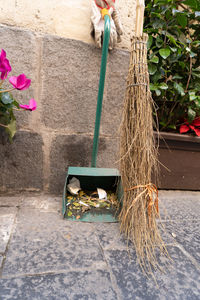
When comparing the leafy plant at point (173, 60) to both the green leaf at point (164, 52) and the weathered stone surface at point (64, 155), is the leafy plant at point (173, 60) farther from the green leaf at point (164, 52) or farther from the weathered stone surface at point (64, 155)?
the weathered stone surface at point (64, 155)

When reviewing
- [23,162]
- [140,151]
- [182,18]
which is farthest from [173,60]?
[23,162]

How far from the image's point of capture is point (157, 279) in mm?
730

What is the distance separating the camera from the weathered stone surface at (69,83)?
1.27 metres

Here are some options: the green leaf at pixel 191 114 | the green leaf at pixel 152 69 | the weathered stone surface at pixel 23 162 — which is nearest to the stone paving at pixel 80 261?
the weathered stone surface at pixel 23 162

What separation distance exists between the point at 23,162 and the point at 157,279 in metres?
1.05

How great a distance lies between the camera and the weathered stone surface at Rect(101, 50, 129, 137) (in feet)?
4.57

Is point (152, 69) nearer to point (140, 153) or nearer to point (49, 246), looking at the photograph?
point (140, 153)

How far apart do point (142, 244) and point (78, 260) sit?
0.30m

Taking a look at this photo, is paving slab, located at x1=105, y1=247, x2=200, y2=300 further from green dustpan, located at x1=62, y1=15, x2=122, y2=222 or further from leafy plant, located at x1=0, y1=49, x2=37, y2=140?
leafy plant, located at x1=0, y1=49, x2=37, y2=140

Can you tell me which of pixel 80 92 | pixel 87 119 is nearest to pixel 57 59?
pixel 80 92

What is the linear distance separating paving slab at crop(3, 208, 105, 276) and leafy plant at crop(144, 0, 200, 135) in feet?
3.82

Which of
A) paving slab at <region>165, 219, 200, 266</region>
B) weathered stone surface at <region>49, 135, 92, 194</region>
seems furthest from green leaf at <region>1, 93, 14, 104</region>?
paving slab at <region>165, 219, 200, 266</region>

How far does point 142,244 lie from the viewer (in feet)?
2.89

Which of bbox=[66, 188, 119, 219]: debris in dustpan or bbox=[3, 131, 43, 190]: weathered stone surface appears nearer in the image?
bbox=[66, 188, 119, 219]: debris in dustpan
